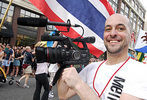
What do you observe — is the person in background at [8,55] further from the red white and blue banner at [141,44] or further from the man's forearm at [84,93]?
the man's forearm at [84,93]

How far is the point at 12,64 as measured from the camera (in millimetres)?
8203

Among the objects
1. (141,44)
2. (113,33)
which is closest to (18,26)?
(141,44)

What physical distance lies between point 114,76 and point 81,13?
171 cm

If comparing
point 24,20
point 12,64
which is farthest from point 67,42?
point 12,64

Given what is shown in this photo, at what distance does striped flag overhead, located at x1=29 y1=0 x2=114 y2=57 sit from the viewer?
2.41 meters

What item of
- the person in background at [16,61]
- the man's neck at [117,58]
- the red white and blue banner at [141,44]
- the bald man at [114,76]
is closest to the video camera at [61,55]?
the bald man at [114,76]

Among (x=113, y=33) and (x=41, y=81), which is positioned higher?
(x=113, y=33)

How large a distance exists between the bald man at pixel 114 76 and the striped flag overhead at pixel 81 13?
4.10 feet

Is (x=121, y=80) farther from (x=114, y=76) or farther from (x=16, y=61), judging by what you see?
(x=16, y=61)

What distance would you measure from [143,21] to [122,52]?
50.2 metres

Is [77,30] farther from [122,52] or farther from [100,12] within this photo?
[122,52]

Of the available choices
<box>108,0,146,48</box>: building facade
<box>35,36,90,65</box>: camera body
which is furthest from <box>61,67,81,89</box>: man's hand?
<box>108,0,146,48</box>: building facade

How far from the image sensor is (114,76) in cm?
115

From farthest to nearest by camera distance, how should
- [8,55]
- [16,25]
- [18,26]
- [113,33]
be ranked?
[18,26]
[16,25]
[8,55]
[113,33]
